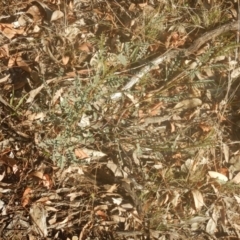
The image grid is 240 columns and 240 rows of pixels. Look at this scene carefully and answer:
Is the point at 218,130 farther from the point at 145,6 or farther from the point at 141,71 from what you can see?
the point at 145,6

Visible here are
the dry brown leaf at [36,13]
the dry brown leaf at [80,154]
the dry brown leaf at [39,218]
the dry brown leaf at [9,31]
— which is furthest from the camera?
the dry brown leaf at [36,13]

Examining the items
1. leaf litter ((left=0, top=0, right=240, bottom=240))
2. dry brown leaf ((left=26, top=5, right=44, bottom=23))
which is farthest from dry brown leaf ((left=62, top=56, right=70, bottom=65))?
dry brown leaf ((left=26, top=5, right=44, bottom=23))

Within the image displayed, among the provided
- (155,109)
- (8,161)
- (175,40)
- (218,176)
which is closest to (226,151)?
(218,176)

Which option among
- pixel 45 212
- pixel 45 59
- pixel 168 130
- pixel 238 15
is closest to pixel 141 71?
pixel 168 130

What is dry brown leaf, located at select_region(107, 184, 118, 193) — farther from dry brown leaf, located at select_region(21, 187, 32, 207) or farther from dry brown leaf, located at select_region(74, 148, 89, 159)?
dry brown leaf, located at select_region(21, 187, 32, 207)

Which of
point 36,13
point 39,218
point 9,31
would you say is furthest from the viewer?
point 36,13

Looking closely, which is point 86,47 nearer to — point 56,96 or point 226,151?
point 56,96

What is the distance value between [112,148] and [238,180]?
0.87 meters

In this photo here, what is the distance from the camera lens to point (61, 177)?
2.29m

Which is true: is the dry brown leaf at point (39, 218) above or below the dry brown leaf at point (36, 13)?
below

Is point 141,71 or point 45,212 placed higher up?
point 141,71

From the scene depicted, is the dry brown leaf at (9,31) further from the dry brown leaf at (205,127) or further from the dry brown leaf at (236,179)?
the dry brown leaf at (236,179)

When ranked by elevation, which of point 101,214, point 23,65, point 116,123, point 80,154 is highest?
point 23,65

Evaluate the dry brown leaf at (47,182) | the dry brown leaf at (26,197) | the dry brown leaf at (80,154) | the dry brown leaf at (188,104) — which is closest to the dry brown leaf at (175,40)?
the dry brown leaf at (188,104)
